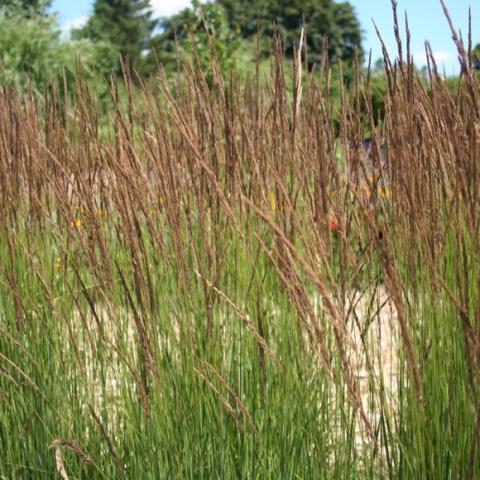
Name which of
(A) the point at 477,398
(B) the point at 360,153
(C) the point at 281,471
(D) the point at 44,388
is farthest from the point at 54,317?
(A) the point at 477,398

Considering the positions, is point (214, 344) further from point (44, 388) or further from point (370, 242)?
point (44, 388)

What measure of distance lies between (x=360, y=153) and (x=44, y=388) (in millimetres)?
1117

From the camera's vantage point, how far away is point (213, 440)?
1893 millimetres

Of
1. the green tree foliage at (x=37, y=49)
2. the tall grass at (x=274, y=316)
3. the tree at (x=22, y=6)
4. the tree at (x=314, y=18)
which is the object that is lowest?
the tall grass at (x=274, y=316)

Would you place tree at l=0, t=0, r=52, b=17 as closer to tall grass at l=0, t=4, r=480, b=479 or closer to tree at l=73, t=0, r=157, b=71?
tall grass at l=0, t=4, r=480, b=479

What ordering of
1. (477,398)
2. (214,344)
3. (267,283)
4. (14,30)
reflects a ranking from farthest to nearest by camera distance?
(14,30), (267,283), (214,344), (477,398)

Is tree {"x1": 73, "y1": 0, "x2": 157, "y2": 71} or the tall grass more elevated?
tree {"x1": 73, "y1": 0, "x2": 157, "y2": 71}

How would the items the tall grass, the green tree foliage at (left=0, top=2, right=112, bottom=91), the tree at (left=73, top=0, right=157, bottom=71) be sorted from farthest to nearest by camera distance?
the tree at (left=73, top=0, right=157, bottom=71)
the green tree foliage at (left=0, top=2, right=112, bottom=91)
the tall grass

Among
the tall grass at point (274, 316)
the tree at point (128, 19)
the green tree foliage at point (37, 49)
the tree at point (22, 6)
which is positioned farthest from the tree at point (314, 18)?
the tall grass at point (274, 316)

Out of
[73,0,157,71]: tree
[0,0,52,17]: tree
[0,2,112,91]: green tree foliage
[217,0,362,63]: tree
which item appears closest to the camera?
[0,2,112,91]: green tree foliage

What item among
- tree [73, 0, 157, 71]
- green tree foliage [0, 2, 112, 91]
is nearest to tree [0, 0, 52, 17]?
green tree foliage [0, 2, 112, 91]

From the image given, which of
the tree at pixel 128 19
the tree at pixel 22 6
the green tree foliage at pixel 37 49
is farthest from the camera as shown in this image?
the tree at pixel 128 19

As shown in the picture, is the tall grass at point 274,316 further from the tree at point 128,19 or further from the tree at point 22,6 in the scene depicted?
the tree at point 128,19

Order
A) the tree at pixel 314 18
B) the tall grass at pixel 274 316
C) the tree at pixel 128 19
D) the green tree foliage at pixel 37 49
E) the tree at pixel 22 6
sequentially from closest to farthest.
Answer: the tall grass at pixel 274 316, the green tree foliage at pixel 37 49, the tree at pixel 22 6, the tree at pixel 314 18, the tree at pixel 128 19
